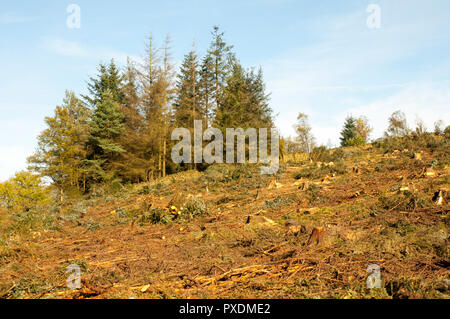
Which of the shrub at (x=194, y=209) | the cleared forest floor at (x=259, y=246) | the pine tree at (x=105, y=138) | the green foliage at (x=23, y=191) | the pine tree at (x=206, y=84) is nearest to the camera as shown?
the cleared forest floor at (x=259, y=246)

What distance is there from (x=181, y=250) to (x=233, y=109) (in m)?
16.9

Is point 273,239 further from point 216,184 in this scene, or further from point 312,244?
point 216,184

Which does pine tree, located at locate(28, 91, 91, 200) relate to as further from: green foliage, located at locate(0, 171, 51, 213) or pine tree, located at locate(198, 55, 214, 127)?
pine tree, located at locate(198, 55, 214, 127)

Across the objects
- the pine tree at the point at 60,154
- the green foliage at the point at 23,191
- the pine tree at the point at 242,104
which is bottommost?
the green foliage at the point at 23,191

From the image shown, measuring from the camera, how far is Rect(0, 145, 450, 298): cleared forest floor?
3816 millimetres

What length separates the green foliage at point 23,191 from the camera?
57.9ft

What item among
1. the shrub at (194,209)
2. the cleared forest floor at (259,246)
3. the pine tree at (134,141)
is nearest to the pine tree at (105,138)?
the pine tree at (134,141)

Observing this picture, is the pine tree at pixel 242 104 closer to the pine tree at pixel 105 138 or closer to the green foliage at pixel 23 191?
the pine tree at pixel 105 138

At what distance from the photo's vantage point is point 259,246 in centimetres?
546

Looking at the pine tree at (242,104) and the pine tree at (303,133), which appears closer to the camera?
the pine tree at (242,104)

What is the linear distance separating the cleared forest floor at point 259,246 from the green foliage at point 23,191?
9.36 m

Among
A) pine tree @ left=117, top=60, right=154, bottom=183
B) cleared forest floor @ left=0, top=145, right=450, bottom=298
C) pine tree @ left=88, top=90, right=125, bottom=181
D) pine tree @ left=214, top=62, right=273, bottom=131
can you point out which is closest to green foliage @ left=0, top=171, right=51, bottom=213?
pine tree @ left=88, top=90, right=125, bottom=181

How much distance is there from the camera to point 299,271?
4.20 m
